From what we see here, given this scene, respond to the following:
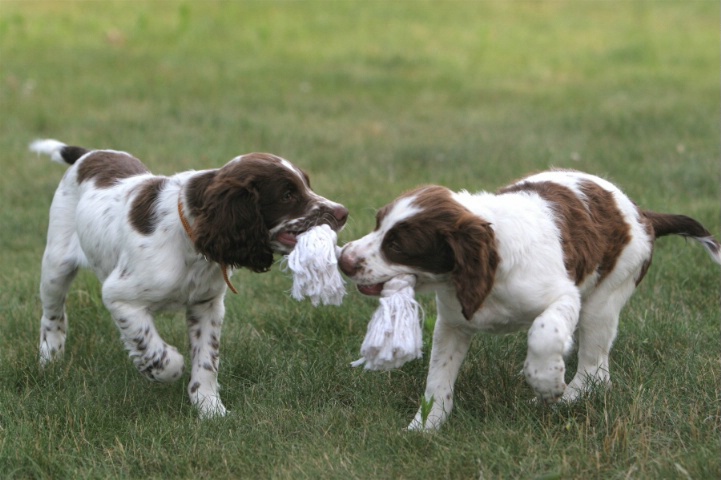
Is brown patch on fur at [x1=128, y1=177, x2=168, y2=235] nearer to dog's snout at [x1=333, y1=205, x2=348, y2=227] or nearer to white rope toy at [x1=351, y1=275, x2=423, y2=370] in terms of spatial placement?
dog's snout at [x1=333, y1=205, x2=348, y2=227]

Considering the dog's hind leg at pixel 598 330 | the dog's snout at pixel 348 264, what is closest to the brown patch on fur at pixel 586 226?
the dog's hind leg at pixel 598 330

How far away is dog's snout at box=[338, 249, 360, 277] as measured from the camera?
373 centimetres

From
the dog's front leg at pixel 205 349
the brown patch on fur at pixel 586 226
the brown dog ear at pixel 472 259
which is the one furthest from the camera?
the dog's front leg at pixel 205 349

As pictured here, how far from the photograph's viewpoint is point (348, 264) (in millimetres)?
3742

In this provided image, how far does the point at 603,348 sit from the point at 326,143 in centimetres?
552

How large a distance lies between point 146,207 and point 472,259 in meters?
1.58

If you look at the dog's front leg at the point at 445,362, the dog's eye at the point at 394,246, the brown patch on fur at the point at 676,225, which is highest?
the dog's eye at the point at 394,246

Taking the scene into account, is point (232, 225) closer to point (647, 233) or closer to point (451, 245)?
point (451, 245)

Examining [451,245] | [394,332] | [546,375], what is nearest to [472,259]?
[451,245]

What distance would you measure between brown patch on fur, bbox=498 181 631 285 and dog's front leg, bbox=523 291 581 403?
18cm

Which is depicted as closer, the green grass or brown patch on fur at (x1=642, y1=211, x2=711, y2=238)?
the green grass

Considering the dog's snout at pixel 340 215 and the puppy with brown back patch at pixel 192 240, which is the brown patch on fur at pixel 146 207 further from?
the dog's snout at pixel 340 215

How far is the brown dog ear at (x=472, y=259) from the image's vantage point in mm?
3633

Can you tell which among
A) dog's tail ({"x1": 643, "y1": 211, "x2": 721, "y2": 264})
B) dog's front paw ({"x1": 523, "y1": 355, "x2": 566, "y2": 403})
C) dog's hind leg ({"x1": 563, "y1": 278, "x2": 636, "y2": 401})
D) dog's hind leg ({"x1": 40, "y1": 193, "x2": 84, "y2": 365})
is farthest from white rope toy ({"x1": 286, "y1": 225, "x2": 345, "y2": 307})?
dog's hind leg ({"x1": 40, "y1": 193, "x2": 84, "y2": 365})
